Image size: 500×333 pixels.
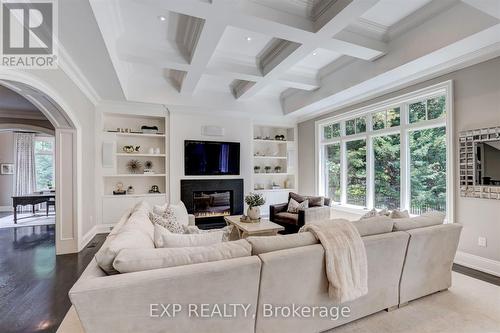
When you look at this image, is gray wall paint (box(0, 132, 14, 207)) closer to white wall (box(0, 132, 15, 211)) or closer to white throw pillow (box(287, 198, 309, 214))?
white wall (box(0, 132, 15, 211))

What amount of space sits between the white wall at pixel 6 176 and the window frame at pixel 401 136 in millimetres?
9433

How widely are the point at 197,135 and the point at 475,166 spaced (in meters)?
5.18

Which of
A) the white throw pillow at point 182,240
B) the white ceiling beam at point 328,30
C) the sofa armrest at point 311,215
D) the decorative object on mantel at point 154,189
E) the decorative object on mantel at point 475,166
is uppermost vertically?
the white ceiling beam at point 328,30

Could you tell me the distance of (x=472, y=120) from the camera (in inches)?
132

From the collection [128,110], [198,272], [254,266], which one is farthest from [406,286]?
[128,110]

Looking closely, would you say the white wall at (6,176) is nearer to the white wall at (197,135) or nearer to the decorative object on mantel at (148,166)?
the decorative object on mantel at (148,166)

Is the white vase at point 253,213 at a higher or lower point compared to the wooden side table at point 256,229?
higher

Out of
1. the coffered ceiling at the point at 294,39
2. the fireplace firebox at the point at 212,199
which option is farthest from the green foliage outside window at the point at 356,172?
the fireplace firebox at the point at 212,199

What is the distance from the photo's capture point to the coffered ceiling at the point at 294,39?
2.70 metres

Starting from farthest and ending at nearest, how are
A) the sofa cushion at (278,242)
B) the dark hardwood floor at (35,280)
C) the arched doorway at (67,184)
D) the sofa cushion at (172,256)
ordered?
the arched doorway at (67,184) < the dark hardwood floor at (35,280) < the sofa cushion at (278,242) < the sofa cushion at (172,256)

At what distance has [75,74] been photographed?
3633 millimetres

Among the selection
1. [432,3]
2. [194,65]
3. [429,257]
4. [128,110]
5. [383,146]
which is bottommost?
[429,257]

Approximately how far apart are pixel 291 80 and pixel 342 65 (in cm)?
97

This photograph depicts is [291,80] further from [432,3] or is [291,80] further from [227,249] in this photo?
[227,249]
